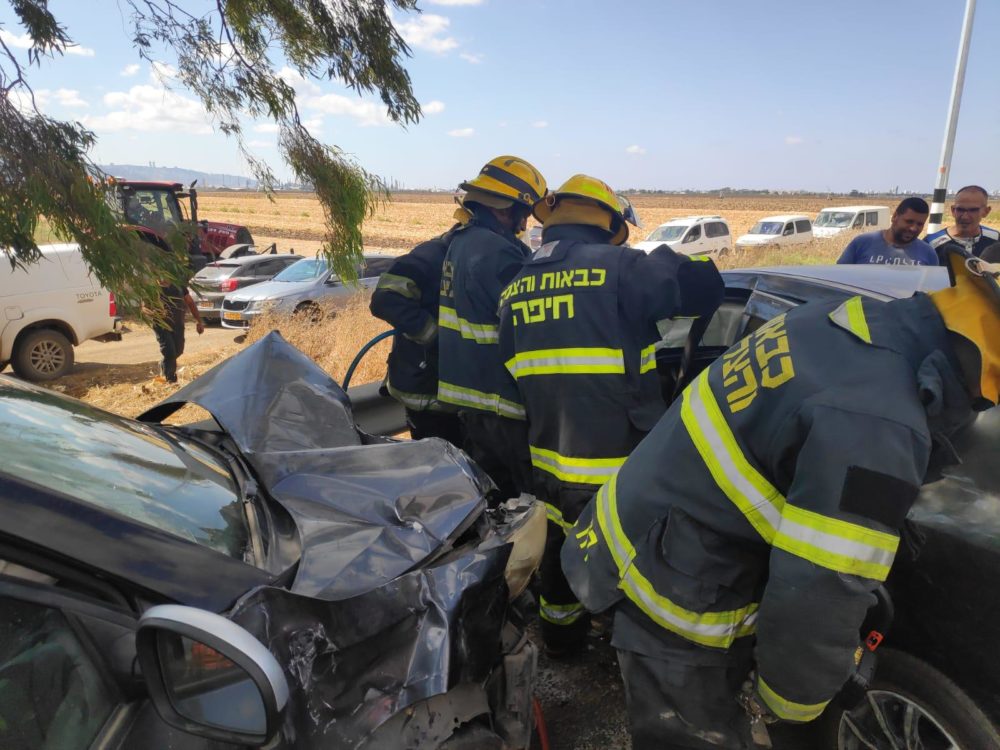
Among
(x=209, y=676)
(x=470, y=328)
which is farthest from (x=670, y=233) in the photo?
(x=209, y=676)

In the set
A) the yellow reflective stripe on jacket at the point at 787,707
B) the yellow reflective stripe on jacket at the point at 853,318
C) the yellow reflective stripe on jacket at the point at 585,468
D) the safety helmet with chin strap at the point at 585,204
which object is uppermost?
the safety helmet with chin strap at the point at 585,204

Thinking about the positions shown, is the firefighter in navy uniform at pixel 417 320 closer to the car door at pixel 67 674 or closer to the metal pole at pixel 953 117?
the car door at pixel 67 674

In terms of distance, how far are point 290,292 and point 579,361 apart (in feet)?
31.3

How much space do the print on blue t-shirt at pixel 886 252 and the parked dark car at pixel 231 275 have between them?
34.3 ft

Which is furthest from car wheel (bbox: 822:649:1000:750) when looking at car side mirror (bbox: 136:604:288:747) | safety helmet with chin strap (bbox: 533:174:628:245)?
safety helmet with chin strap (bbox: 533:174:628:245)

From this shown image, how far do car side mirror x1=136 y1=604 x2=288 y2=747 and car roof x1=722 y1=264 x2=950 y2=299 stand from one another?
2053 mm

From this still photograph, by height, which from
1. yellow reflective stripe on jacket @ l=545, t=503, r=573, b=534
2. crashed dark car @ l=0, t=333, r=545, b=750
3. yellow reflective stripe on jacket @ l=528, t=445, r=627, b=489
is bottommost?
yellow reflective stripe on jacket @ l=545, t=503, r=573, b=534

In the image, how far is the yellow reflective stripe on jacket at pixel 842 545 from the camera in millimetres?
1256

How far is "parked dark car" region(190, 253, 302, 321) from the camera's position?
12680 millimetres

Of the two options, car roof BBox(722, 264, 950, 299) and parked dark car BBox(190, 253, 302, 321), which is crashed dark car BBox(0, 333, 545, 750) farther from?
parked dark car BBox(190, 253, 302, 321)

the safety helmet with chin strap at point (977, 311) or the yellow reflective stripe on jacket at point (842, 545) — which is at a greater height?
the safety helmet with chin strap at point (977, 311)

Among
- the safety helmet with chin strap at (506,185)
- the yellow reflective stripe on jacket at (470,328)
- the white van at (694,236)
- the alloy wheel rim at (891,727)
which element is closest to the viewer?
the alloy wheel rim at (891,727)

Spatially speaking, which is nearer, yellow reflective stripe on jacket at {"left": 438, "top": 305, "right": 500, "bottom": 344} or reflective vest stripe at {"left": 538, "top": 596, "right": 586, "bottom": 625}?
reflective vest stripe at {"left": 538, "top": 596, "right": 586, "bottom": 625}

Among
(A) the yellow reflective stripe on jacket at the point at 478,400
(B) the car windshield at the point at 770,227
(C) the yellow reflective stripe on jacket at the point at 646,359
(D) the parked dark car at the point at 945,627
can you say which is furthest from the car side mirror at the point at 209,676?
(B) the car windshield at the point at 770,227
